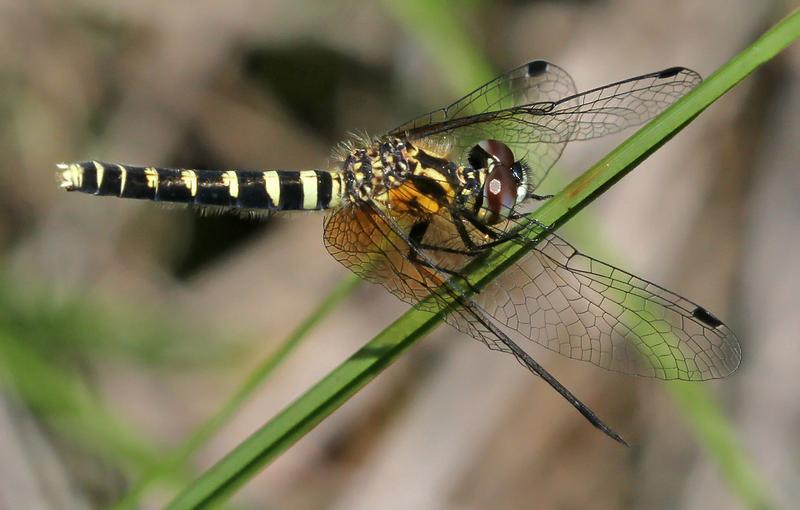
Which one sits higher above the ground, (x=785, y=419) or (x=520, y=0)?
(x=520, y=0)

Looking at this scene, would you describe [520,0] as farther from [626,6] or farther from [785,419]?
[785,419]

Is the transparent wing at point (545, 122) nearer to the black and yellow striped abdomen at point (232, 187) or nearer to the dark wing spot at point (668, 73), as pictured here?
the dark wing spot at point (668, 73)

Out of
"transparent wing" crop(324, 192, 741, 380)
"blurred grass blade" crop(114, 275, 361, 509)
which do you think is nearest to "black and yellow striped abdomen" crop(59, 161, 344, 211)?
"transparent wing" crop(324, 192, 741, 380)

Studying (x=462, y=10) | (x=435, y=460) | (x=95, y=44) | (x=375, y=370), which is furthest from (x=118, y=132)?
(x=375, y=370)


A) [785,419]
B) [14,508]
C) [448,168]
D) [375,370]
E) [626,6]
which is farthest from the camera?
[626,6]

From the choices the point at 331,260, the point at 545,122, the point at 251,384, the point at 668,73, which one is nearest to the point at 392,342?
the point at 251,384

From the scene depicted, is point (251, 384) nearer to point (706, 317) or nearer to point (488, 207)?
point (488, 207)

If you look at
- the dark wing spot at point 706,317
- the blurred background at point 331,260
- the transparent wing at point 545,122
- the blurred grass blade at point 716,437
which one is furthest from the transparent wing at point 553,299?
the blurred background at point 331,260
